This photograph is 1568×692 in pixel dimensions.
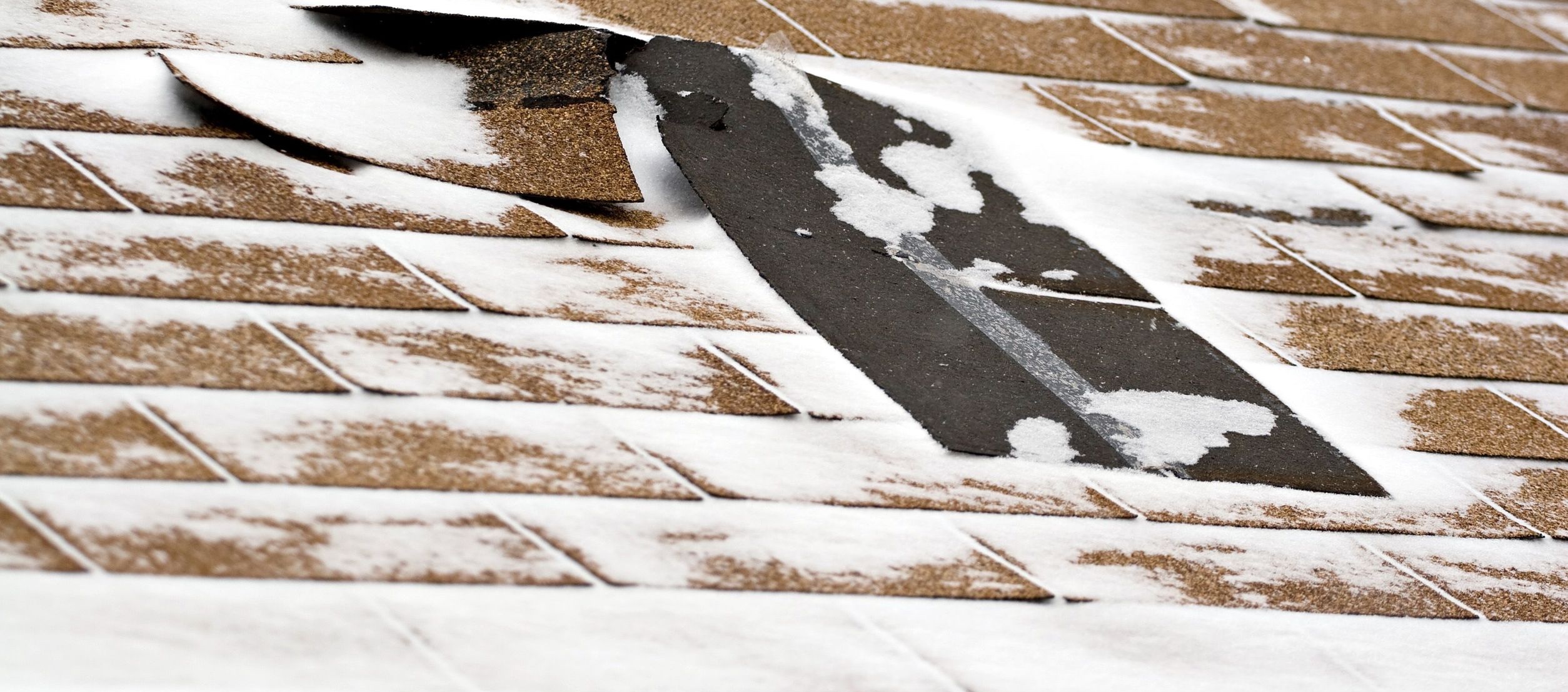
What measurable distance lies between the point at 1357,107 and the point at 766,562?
5.78ft

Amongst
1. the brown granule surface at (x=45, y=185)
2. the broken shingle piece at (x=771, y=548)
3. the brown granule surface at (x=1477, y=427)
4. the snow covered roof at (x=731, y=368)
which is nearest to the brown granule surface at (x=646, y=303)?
the snow covered roof at (x=731, y=368)

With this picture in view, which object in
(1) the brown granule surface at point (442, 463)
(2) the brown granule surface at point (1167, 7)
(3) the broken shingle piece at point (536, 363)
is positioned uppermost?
(2) the brown granule surface at point (1167, 7)

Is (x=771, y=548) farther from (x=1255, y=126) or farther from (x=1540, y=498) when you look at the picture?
(x=1255, y=126)

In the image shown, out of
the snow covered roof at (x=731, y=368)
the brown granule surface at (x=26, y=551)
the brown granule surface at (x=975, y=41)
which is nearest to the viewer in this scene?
the brown granule surface at (x=26, y=551)

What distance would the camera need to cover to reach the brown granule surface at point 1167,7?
244 centimetres

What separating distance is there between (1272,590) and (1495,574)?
0.36m

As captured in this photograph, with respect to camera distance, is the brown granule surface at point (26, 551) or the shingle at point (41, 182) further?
the shingle at point (41, 182)

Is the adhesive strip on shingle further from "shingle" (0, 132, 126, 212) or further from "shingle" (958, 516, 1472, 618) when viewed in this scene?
"shingle" (958, 516, 1472, 618)

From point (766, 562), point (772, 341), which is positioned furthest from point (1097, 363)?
point (766, 562)

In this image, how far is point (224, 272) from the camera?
1.36 meters

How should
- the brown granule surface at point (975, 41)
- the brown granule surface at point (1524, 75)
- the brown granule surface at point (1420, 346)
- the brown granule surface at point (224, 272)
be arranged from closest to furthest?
1. the brown granule surface at point (224, 272)
2. the brown granule surface at point (1420, 346)
3. the brown granule surface at point (975, 41)
4. the brown granule surface at point (1524, 75)

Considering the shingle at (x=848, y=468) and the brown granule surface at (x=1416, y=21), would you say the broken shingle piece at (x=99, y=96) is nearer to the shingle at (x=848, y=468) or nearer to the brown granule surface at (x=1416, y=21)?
the shingle at (x=848, y=468)

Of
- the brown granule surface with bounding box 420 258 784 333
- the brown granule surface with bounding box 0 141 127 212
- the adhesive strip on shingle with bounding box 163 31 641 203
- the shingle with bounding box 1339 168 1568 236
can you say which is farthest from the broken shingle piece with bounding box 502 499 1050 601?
the shingle with bounding box 1339 168 1568 236

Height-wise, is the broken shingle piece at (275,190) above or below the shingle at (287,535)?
above
